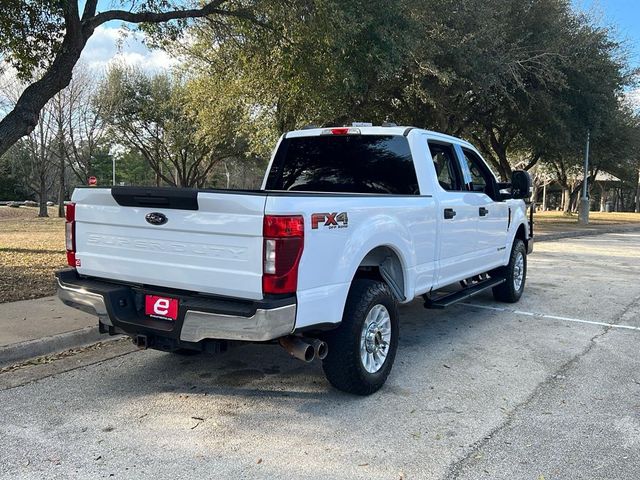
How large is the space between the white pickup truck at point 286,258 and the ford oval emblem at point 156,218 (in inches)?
0.5

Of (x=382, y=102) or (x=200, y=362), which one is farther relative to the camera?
(x=382, y=102)

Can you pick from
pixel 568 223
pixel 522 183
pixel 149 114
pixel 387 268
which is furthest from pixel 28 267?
pixel 568 223

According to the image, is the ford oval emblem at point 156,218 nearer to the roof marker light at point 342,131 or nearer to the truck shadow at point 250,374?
the truck shadow at point 250,374

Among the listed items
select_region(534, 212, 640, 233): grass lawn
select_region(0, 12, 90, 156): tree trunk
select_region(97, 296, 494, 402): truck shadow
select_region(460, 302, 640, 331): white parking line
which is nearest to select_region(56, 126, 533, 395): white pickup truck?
select_region(97, 296, 494, 402): truck shadow

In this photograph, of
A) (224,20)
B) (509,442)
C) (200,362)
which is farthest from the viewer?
(224,20)

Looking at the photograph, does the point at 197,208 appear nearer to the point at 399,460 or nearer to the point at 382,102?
the point at 399,460

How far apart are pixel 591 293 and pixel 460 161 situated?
420 centimetres

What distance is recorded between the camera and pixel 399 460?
3.31m

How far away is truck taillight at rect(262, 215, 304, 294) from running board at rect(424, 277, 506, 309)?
2.46 meters

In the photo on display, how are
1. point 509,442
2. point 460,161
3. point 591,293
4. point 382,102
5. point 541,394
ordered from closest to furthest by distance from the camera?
1. point 509,442
2. point 541,394
3. point 460,161
4. point 591,293
5. point 382,102

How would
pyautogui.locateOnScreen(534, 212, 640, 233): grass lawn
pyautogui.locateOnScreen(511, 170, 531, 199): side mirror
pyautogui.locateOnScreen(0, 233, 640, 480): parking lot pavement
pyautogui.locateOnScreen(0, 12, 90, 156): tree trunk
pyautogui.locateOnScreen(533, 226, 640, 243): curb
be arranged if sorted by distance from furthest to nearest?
1. pyautogui.locateOnScreen(534, 212, 640, 233): grass lawn
2. pyautogui.locateOnScreen(533, 226, 640, 243): curb
3. pyautogui.locateOnScreen(0, 12, 90, 156): tree trunk
4. pyautogui.locateOnScreen(511, 170, 531, 199): side mirror
5. pyautogui.locateOnScreen(0, 233, 640, 480): parking lot pavement

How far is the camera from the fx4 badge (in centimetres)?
360

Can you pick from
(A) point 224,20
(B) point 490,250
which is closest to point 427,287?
(B) point 490,250

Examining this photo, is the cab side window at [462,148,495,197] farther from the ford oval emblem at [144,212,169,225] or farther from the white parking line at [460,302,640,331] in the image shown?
the ford oval emblem at [144,212,169,225]
